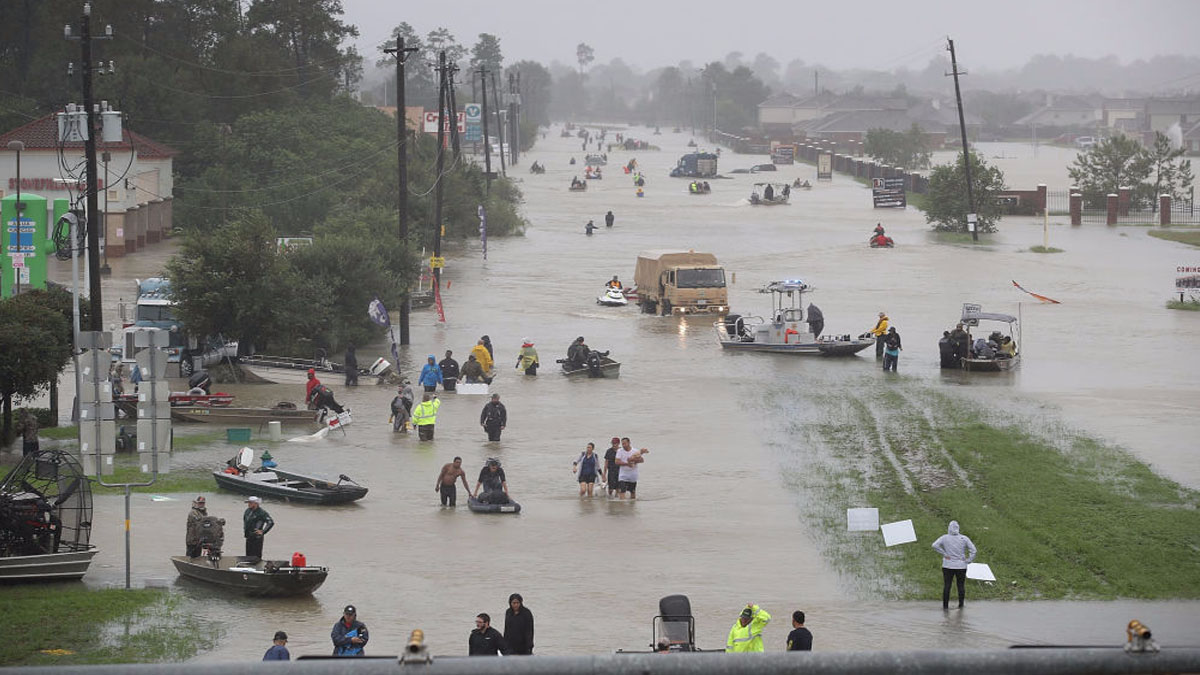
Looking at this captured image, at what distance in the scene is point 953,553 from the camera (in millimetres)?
19016

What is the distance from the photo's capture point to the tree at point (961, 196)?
7994cm

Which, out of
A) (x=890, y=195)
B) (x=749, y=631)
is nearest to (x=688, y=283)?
(x=749, y=631)

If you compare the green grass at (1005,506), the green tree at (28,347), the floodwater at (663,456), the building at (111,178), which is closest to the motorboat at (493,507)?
the floodwater at (663,456)

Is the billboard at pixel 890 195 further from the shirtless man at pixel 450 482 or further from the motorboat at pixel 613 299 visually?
the shirtless man at pixel 450 482

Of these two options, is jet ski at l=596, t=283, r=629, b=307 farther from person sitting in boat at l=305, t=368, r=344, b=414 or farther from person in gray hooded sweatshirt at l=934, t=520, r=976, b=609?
person in gray hooded sweatshirt at l=934, t=520, r=976, b=609

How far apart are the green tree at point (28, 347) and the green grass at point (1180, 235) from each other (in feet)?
200

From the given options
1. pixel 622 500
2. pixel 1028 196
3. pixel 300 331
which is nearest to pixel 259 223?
pixel 300 331

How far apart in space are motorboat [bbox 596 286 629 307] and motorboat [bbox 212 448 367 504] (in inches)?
1164

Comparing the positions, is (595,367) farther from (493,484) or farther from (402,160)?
(493,484)

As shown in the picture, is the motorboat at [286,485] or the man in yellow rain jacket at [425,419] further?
the man in yellow rain jacket at [425,419]

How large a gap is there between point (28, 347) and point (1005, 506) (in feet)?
55.1

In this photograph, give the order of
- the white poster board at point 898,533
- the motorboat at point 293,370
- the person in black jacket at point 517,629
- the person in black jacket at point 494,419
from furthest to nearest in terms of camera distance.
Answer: the motorboat at point 293,370 → the person in black jacket at point 494,419 → the white poster board at point 898,533 → the person in black jacket at point 517,629

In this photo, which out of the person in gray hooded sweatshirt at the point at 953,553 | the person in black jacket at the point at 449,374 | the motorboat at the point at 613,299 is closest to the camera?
the person in gray hooded sweatshirt at the point at 953,553

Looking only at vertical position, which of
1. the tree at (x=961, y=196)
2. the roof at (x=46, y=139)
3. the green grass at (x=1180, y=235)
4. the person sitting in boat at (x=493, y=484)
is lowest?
the person sitting in boat at (x=493, y=484)
